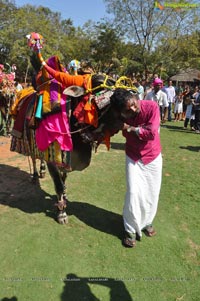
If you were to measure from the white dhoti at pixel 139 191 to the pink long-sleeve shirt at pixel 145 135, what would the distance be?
0.27ft

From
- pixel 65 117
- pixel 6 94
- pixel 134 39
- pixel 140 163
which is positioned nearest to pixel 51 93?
pixel 65 117

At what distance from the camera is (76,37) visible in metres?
36.8

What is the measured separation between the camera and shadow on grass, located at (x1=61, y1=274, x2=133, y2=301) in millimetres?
2781

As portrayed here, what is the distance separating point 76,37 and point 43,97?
36024mm

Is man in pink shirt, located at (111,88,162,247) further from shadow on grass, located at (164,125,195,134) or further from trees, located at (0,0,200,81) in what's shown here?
trees, located at (0,0,200,81)

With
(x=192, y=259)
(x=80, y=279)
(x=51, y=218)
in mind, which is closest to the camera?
(x=80, y=279)

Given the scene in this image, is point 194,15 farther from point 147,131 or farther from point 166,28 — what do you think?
point 147,131

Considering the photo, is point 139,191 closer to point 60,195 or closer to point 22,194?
point 60,195

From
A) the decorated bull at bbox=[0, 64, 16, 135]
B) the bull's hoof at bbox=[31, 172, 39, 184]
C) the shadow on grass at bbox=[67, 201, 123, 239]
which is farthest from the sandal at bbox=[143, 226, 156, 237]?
the decorated bull at bbox=[0, 64, 16, 135]

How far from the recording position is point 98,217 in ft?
13.7

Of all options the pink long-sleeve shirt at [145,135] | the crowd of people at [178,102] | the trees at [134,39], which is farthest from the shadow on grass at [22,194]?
the trees at [134,39]

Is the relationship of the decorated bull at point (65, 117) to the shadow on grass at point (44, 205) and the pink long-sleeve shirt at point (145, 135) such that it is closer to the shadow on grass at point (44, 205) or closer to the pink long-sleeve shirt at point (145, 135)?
the pink long-sleeve shirt at point (145, 135)

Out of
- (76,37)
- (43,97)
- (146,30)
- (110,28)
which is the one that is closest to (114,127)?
(43,97)

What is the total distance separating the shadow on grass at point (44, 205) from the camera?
4020 millimetres
